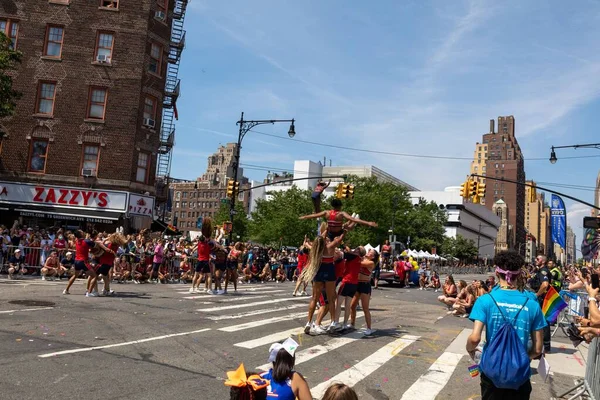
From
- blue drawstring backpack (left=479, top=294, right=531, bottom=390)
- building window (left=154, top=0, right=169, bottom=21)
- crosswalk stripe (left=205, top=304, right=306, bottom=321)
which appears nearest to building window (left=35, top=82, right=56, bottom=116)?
building window (left=154, top=0, right=169, bottom=21)

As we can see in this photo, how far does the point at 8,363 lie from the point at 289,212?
54.8 metres

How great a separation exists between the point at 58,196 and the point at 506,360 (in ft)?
94.7

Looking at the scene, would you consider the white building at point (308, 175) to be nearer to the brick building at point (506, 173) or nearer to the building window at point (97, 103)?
the brick building at point (506, 173)

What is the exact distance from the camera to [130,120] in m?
29.4

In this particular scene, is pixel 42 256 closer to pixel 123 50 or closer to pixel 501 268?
pixel 123 50

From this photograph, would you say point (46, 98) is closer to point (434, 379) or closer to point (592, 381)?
point (434, 379)

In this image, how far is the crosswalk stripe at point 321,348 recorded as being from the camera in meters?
7.58

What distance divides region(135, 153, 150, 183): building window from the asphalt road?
55.6ft

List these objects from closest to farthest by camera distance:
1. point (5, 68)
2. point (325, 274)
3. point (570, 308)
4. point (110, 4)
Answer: point (325, 274)
point (570, 308)
point (5, 68)
point (110, 4)

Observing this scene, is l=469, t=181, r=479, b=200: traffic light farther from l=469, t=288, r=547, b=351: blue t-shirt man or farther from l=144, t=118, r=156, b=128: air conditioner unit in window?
l=469, t=288, r=547, b=351: blue t-shirt man

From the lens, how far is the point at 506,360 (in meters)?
3.97

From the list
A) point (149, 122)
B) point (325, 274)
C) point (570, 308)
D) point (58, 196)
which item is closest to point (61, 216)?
point (58, 196)

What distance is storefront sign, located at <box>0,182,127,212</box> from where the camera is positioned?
28344mm

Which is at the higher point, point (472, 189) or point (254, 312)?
point (472, 189)
